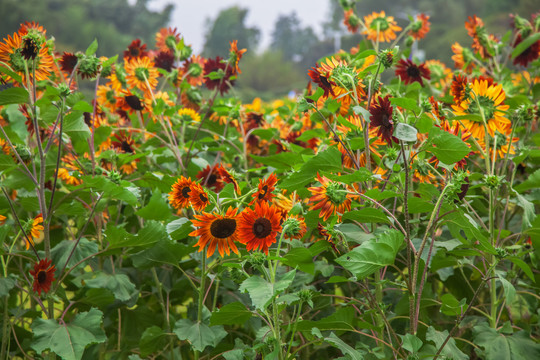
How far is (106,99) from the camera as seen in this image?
2.34 m

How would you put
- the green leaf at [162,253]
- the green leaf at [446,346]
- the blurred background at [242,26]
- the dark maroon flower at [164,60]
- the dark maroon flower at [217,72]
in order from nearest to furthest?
the green leaf at [446,346], the green leaf at [162,253], the dark maroon flower at [217,72], the dark maroon flower at [164,60], the blurred background at [242,26]

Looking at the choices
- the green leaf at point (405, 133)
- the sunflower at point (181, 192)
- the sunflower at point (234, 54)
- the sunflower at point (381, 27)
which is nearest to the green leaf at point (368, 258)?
the green leaf at point (405, 133)

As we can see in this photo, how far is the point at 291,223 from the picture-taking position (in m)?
1.21

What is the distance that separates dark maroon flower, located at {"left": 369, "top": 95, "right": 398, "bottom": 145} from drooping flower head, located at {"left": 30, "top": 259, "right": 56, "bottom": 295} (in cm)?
89

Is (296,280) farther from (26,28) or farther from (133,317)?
(26,28)

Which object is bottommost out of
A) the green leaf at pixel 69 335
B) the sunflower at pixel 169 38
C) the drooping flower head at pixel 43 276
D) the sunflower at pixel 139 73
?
the green leaf at pixel 69 335

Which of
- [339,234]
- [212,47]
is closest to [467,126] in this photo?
[339,234]

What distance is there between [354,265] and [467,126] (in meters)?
0.65

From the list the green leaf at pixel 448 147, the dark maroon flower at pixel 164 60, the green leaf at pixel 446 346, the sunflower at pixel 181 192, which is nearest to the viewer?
the green leaf at pixel 448 147

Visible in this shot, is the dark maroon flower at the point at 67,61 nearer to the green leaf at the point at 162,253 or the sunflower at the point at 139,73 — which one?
the sunflower at the point at 139,73

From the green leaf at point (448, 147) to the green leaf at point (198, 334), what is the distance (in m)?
0.72

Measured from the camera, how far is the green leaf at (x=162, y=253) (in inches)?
59.9

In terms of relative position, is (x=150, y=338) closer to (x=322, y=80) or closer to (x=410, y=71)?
(x=322, y=80)

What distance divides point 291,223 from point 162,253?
48cm
